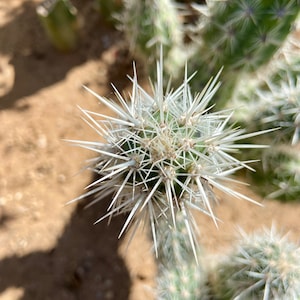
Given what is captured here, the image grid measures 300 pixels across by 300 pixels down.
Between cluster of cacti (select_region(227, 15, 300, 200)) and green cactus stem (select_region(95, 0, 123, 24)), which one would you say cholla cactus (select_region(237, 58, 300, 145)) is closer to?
cluster of cacti (select_region(227, 15, 300, 200))

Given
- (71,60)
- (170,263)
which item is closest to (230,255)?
(170,263)

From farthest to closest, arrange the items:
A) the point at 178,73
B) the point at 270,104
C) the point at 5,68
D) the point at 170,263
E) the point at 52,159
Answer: the point at 5,68 → the point at 52,159 → the point at 178,73 → the point at 170,263 → the point at 270,104

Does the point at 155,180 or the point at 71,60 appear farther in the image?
the point at 71,60

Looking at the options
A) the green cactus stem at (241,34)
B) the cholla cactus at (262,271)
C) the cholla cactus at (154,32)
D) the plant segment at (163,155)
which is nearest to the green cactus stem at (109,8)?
the cholla cactus at (154,32)

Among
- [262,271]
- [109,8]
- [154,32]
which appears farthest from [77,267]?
[109,8]

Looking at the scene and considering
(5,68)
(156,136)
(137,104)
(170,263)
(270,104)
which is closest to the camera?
(156,136)

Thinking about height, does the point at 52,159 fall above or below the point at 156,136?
below

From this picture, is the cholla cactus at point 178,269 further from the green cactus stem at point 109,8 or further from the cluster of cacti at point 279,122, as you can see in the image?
the green cactus stem at point 109,8

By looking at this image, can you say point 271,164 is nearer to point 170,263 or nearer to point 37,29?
point 170,263

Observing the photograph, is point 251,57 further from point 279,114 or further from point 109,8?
point 109,8
